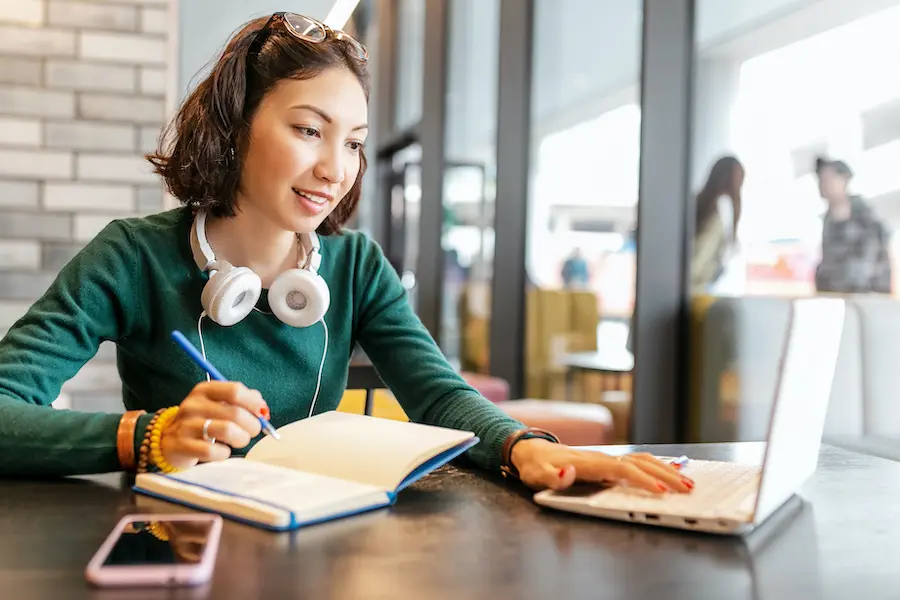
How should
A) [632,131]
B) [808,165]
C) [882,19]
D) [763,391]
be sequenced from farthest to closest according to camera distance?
[632,131] → [763,391] → [808,165] → [882,19]

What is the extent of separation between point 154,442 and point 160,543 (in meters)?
0.29

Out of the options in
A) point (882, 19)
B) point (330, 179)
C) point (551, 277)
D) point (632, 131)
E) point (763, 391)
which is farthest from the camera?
point (551, 277)

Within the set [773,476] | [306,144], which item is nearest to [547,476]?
[773,476]

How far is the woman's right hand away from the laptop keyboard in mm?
345

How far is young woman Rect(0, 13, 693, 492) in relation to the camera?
1.30 meters

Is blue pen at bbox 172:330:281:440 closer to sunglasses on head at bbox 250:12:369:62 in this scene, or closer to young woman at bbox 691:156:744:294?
sunglasses on head at bbox 250:12:369:62

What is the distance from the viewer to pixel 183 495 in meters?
0.94

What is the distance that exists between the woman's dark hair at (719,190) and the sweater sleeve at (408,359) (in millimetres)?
1607

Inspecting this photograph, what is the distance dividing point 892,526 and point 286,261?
91 cm

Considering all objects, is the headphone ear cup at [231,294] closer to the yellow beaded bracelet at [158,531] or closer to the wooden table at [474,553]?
the wooden table at [474,553]

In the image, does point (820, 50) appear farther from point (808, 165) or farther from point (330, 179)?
point (330, 179)

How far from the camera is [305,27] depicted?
1422mm

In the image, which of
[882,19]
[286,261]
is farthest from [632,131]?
[286,261]

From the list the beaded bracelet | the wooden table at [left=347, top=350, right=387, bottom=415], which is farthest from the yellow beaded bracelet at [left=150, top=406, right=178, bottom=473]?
the wooden table at [left=347, top=350, right=387, bottom=415]
